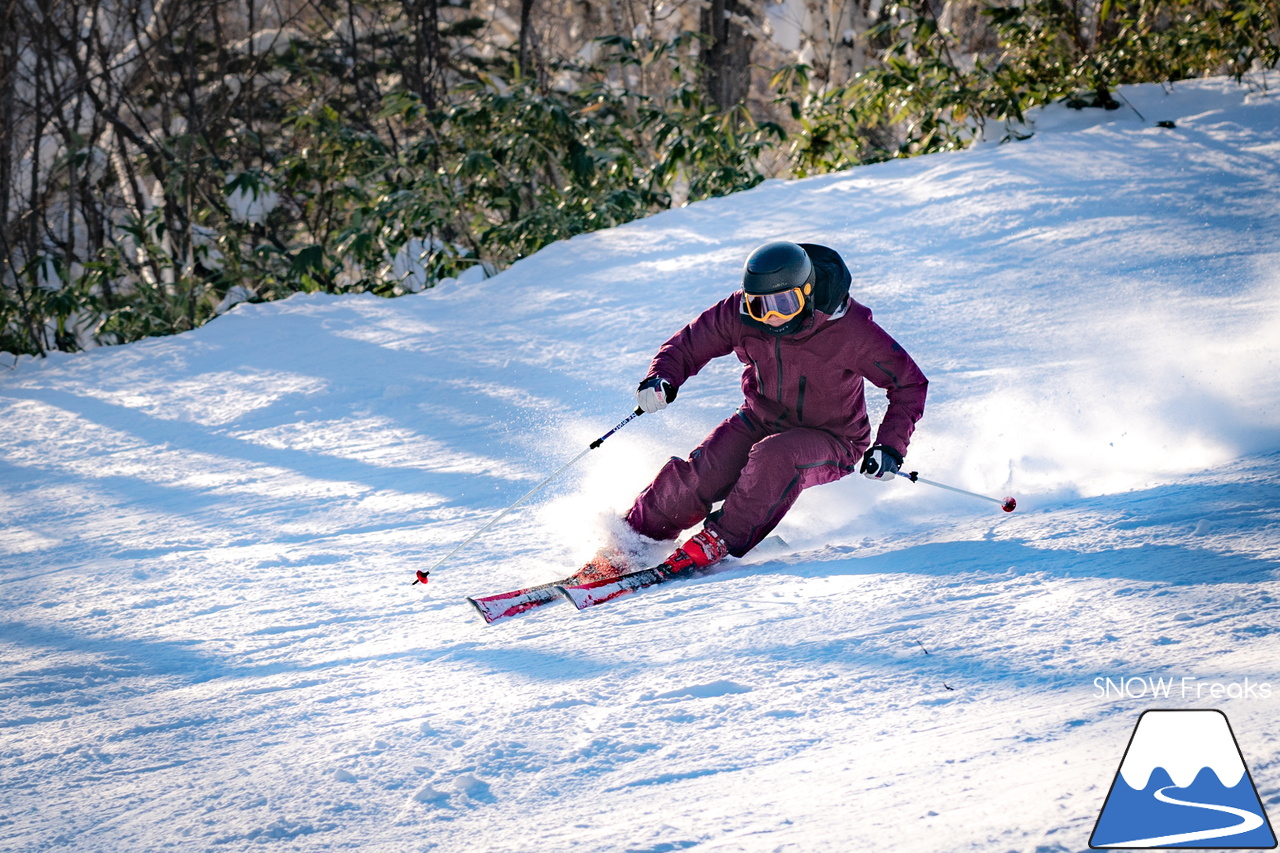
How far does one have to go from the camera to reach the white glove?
10.5 feet

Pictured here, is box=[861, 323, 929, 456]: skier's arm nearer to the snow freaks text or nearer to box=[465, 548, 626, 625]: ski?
box=[465, 548, 626, 625]: ski

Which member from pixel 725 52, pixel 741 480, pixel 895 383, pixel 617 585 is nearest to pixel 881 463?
pixel 895 383

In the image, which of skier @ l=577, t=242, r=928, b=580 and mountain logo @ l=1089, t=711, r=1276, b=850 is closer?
mountain logo @ l=1089, t=711, r=1276, b=850

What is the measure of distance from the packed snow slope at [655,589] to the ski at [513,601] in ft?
0.18

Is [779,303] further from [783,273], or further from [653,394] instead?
[653,394]

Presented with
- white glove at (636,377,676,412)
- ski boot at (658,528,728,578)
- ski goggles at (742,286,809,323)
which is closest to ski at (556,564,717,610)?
ski boot at (658,528,728,578)

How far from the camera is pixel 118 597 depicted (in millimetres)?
3086

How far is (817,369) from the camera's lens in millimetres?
3127

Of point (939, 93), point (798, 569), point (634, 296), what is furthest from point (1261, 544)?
point (939, 93)

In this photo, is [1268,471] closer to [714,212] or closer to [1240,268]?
[1240,268]

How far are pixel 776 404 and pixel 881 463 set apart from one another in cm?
45

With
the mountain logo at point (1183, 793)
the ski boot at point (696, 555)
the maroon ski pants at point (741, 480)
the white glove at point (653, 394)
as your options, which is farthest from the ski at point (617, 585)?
the mountain logo at point (1183, 793)

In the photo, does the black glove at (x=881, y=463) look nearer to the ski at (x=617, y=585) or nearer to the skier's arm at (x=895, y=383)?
the skier's arm at (x=895, y=383)

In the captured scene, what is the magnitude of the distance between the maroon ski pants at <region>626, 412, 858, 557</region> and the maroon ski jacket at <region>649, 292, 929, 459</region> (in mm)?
76
